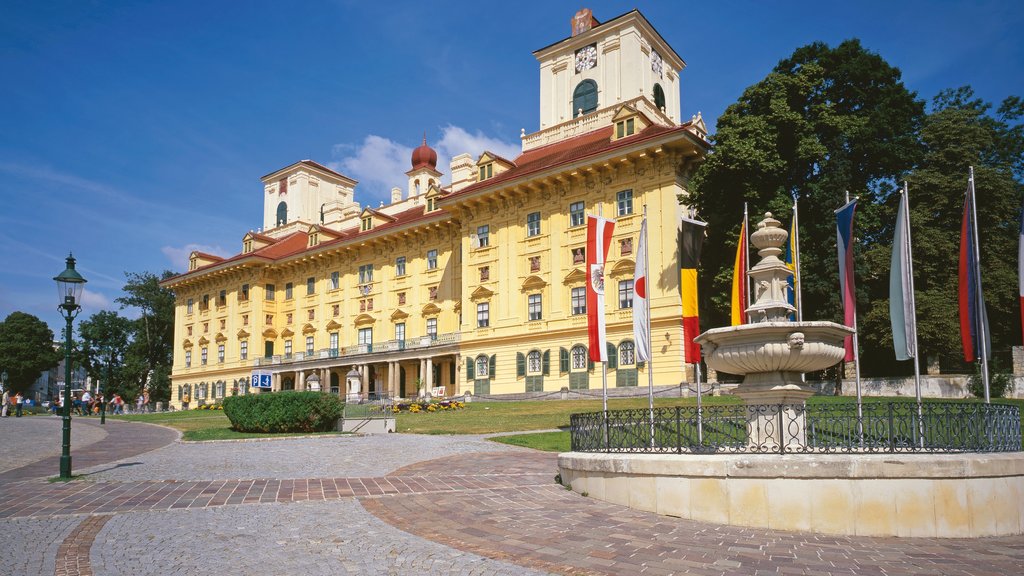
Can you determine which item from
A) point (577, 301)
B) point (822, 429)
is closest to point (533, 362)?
point (577, 301)

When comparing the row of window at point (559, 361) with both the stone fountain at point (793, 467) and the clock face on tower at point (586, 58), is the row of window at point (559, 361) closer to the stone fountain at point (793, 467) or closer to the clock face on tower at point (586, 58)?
the clock face on tower at point (586, 58)

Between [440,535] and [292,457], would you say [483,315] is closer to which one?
[292,457]

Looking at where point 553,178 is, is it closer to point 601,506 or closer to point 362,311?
point 362,311

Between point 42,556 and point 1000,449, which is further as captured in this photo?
point 1000,449

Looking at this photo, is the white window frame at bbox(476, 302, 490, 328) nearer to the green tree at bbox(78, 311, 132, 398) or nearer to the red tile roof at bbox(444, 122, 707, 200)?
the red tile roof at bbox(444, 122, 707, 200)

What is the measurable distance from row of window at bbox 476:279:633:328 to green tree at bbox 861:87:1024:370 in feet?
39.9

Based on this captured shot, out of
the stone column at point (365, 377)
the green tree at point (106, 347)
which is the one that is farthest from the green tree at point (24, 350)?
the stone column at point (365, 377)

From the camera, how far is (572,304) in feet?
135

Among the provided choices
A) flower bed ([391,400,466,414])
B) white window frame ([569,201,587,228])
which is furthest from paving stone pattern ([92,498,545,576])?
white window frame ([569,201,587,228])

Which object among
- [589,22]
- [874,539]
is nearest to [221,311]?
[589,22]

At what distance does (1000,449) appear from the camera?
9.82m

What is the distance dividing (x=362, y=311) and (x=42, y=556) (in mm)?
50403

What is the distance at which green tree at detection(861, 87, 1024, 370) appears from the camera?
29312 millimetres

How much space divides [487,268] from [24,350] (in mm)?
65558
